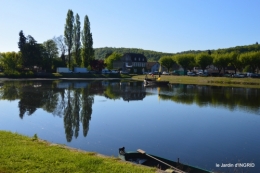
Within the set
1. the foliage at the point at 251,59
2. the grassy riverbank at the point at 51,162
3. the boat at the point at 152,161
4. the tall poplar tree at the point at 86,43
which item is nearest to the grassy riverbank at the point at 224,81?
the foliage at the point at 251,59

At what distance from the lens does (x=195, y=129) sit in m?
15.4

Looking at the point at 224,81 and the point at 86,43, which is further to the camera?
the point at 86,43

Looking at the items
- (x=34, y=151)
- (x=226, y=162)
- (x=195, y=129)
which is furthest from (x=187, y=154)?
(x=34, y=151)

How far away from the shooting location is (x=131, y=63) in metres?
102

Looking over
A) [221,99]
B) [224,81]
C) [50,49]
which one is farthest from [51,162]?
[50,49]

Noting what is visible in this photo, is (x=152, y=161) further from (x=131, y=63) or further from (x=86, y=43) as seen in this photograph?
(x=131, y=63)

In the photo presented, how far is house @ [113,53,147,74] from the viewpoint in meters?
94.6

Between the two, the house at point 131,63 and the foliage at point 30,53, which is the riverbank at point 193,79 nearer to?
the foliage at point 30,53

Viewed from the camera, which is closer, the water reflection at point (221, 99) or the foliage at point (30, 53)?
the water reflection at point (221, 99)

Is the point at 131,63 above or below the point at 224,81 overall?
above

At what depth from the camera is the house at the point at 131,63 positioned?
94625mm

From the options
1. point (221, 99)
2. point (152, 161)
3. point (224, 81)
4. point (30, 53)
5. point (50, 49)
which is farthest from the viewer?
point (50, 49)

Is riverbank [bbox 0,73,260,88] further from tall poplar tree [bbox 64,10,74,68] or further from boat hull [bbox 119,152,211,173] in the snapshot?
boat hull [bbox 119,152,211,173]

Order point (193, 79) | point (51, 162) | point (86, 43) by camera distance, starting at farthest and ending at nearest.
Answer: point (86, 43) < point (193, 79) < point (51, 162)
